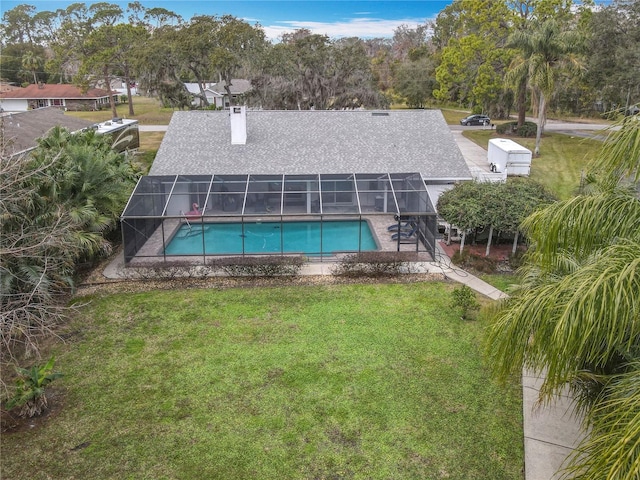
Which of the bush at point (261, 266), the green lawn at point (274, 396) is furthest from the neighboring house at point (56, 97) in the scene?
the green lawn at point (274, 396)

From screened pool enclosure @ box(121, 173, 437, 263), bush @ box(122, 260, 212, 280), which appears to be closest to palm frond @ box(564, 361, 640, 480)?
screened pool enclosure @ box(121, 173, 437, 263)

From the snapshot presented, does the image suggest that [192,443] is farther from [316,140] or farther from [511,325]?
[316,140]

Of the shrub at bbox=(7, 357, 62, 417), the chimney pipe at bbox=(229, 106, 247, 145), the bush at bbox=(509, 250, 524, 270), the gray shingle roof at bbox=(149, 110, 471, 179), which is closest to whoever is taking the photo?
the shrub at bbox=(7, 357, 62, 417)

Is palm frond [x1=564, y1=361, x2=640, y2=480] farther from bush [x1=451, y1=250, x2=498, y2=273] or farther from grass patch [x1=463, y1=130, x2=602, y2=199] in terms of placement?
grass patch [x1=463, y1=130, x2=602, y2=199]

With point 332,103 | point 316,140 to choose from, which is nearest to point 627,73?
point 332,103

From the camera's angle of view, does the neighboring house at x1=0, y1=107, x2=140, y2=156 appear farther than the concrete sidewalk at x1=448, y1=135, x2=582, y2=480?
Yes

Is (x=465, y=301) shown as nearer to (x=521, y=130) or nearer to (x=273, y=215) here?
(x=273, y=215)
